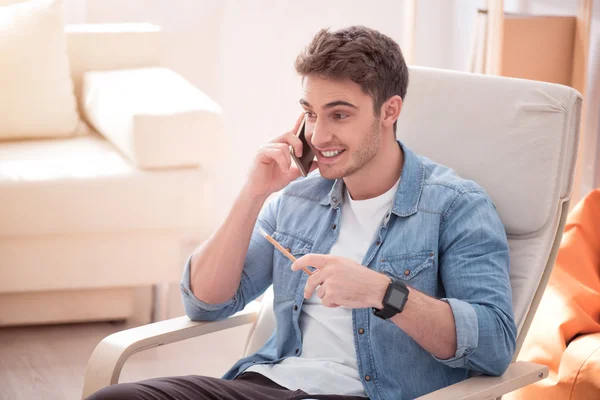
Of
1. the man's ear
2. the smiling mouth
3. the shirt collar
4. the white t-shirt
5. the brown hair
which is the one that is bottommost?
the white t-shirt

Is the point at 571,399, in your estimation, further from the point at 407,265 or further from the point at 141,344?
the point at 141,344

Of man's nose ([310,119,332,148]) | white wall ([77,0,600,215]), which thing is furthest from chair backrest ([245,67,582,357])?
white wall ([77,0,600,215])

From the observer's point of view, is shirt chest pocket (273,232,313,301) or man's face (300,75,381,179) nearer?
man's face (300,75,381,179)

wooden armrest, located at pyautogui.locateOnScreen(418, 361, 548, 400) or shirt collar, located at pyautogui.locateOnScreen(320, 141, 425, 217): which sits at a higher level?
shirt collar, located at pyautogui.locateOnScreen(320, 141, 425, 217)

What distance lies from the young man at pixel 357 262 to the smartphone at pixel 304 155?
0.03 meters

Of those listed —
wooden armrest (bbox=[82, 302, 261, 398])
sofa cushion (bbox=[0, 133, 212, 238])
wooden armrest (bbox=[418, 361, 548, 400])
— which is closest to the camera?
wooden armrest (bbox=[418, 361, 548, 400])

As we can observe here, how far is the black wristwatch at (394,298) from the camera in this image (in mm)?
1426

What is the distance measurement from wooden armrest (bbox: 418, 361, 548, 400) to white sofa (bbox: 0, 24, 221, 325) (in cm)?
155

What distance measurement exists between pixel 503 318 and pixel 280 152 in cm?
54

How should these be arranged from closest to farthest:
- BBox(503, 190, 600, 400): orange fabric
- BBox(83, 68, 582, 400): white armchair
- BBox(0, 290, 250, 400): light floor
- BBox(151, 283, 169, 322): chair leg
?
BBox(83, 68, 582, 400): white armchair
BBox(503, 190, 600, 400): orange fabric
BBox(0, 290, 250, 400): light floor
BBox(151, 283, 169, 322): chair leg

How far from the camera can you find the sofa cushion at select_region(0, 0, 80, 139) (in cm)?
308

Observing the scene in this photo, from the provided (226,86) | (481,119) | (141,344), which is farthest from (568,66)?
(141,344)

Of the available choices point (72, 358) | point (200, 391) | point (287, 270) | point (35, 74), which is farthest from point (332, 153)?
point (35, 74)

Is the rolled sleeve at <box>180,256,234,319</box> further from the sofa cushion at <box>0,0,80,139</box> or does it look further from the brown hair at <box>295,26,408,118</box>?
the sofa cushion at <box>0,0,80,139</box>
